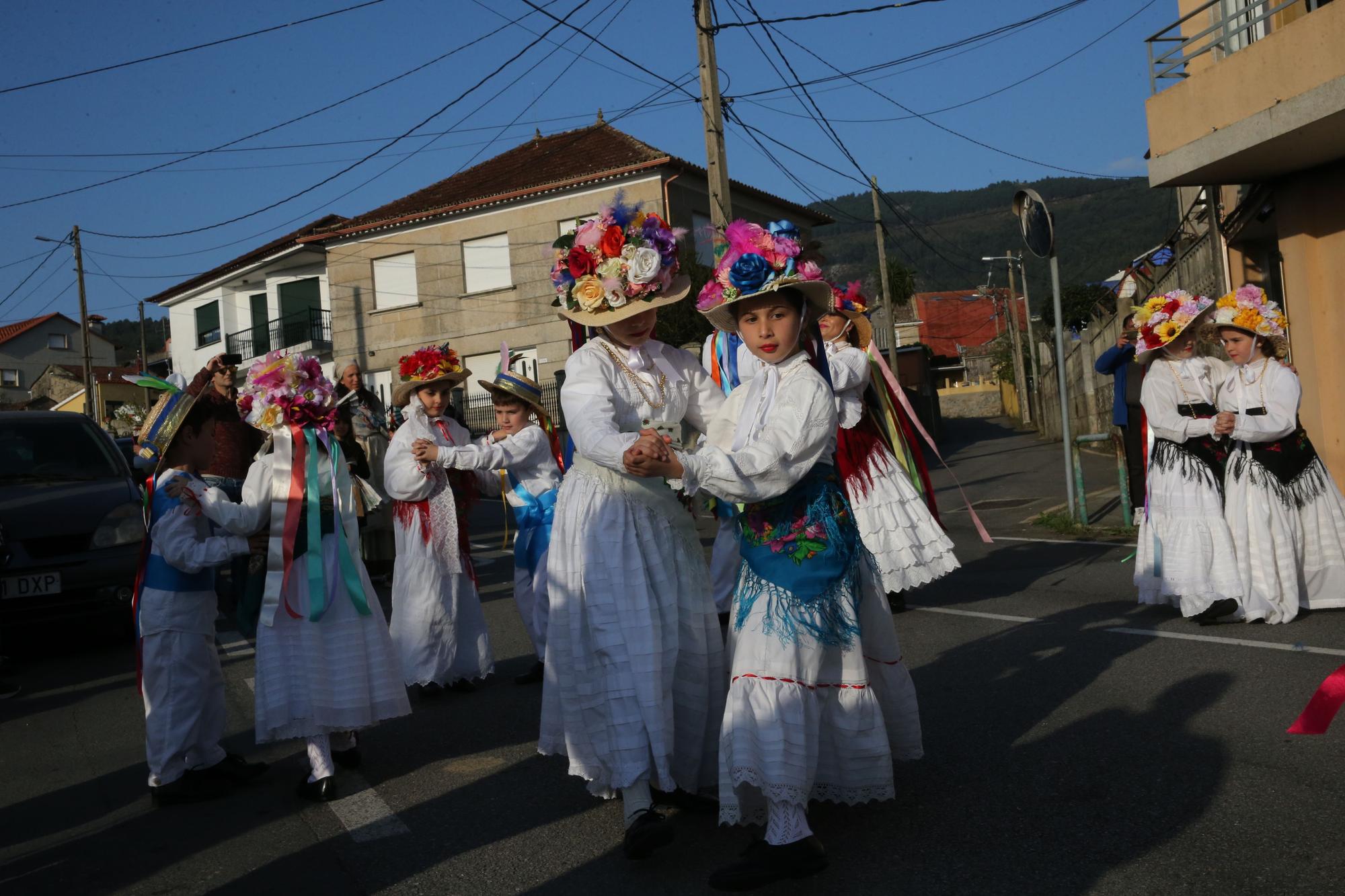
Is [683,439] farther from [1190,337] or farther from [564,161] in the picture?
[564,161]

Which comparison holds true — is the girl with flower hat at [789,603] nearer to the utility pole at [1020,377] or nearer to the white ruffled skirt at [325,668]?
the white ruffled skirt at [325,668]

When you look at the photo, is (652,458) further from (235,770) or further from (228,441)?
(235,770)

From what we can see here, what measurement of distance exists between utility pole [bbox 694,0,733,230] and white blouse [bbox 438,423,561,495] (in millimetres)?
8869

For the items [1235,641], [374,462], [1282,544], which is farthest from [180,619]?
[374,462]

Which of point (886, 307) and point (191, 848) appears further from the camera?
point (886, 307)

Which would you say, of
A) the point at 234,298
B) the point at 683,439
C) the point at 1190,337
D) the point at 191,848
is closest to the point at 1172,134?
the point at 1190,337

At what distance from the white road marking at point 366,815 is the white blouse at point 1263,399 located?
546 centimetres

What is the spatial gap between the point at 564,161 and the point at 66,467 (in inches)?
962

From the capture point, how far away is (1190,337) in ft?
25.1

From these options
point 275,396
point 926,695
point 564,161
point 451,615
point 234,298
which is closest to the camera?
point 275,396

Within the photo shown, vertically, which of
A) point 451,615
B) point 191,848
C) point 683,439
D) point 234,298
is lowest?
point 191,848

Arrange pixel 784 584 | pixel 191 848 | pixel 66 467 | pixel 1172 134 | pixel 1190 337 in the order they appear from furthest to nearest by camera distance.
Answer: pixel 1172 134 < pixel 66 467 < pixel 1190 337 < pixel 191 848 < pixel 784 584

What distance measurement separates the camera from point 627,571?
4289 millimetres

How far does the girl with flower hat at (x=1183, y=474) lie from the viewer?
717 cm
